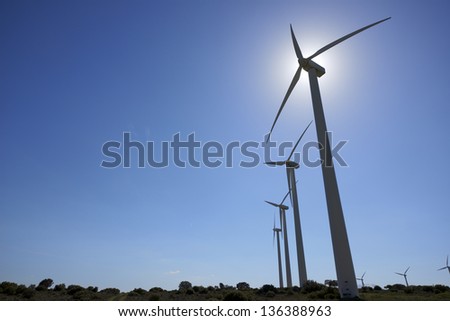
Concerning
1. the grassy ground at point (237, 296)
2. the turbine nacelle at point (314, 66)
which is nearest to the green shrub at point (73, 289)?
the grassy ground at point (237, 296)

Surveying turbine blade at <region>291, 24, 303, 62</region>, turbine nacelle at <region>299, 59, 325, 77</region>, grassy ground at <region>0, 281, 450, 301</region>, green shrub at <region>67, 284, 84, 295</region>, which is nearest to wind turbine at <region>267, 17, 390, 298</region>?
grassy ground at <region>0, 281, 450, 301</region>

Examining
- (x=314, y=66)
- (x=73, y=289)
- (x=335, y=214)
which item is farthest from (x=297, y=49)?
(x=73, y=289)

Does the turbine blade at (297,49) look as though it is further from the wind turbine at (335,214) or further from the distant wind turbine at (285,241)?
the distant wind turbine at (285,241)

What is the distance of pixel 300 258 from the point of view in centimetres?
5312

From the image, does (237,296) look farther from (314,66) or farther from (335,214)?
(314,66)

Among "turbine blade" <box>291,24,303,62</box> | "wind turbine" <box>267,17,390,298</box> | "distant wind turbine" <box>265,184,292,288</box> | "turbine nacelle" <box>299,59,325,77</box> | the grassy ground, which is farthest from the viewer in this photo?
"distant wind turbine" <box>265,184,292,288</box>

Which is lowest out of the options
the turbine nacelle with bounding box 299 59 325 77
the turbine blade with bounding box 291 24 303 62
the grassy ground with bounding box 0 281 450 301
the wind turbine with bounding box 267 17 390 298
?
the grassy ground with bounding box 0 281 450 301

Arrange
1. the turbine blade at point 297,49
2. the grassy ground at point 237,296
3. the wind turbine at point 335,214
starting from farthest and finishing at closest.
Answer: the turbine blade at point 297,49 < the grassy ground at point 237,296 < the wind turbine at point 335,214

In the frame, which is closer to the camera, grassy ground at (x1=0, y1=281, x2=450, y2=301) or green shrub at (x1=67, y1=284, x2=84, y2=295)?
grassy ground at (x1=0, y1=281, x2=450, y2=301)

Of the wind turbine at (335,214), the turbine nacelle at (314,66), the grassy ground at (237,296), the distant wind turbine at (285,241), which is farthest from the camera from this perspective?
the distant wind turbine at (285,241)

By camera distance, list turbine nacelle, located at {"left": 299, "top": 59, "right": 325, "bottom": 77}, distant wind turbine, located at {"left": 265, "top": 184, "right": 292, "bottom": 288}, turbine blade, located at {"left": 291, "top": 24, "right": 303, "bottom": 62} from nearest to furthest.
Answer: turbine nacelle, located at {"left": 299, "top": 59, "right": 325, "bottom": 77} → turbine blade, located at {"left": 291, "top": 24, "right": 303, "bottom": 62} → distant wind turbine, located at {"left": 265, "top": 184, "right": 292, "bottom": 288}

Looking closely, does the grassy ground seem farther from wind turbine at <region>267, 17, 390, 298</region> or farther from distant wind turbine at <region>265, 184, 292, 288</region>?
distant wind turbine at <region>265, 184, 292, 288</region>
